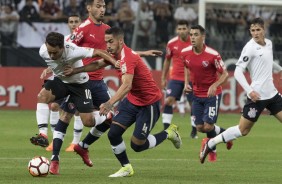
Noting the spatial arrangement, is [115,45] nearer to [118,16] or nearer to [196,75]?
[196,75]

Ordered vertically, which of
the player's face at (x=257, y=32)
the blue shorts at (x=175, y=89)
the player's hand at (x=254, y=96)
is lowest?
the blue shorts at (x=175, y=89)

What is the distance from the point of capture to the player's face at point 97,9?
14836 millimetres

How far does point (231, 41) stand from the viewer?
28.2m

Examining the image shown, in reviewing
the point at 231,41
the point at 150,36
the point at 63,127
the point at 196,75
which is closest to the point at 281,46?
the point at 231,41

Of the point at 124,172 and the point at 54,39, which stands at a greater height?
the point at 54,39

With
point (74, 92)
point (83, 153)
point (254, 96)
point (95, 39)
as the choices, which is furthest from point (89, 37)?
point (254, 96)

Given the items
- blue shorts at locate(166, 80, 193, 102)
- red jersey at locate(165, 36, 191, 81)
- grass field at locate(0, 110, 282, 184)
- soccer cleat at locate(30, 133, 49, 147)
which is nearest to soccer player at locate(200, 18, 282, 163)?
grass field at locate(0, 110, 282, 184)

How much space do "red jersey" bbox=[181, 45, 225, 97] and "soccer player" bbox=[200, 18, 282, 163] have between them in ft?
5.87

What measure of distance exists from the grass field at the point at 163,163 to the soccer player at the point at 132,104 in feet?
1.36

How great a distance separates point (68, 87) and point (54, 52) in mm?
946

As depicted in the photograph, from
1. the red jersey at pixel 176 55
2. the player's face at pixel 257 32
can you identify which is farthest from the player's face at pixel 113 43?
the red jersey at pixel 176 55

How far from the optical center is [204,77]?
52.6 feet

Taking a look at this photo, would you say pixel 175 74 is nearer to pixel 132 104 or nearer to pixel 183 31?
pixel 183 31

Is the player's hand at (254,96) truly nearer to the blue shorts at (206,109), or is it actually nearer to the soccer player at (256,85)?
the soccer player at (256,85)
